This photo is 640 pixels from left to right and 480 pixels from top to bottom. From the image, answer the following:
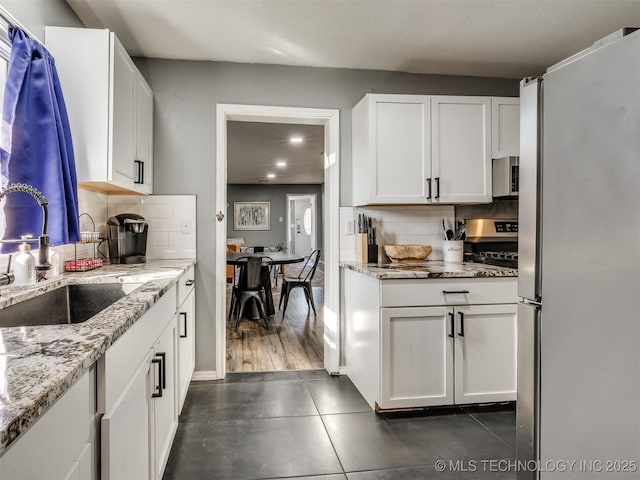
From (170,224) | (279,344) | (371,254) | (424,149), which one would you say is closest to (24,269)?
(170,224)

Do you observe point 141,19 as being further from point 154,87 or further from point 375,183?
point 375,183

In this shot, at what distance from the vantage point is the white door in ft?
37.9

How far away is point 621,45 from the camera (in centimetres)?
81

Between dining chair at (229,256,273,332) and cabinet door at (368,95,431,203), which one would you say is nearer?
cabinet door at (368,95,431,203)

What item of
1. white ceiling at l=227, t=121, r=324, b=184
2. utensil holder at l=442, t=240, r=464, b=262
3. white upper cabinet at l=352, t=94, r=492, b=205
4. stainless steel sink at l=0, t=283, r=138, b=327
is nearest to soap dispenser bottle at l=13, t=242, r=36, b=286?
stainless steel sink at l=0, t=283, r=138, b=327

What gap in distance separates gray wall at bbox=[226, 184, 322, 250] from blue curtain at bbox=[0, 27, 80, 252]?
9459mm

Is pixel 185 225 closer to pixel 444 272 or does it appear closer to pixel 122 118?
pixel 122 118

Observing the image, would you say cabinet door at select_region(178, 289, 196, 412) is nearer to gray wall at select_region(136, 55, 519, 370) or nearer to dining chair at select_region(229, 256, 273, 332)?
gray wall at select_region(136, 55, 519, 370)

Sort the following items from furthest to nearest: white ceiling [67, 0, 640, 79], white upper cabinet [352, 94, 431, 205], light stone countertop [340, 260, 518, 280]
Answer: white upper cabinet [352, 94, 431, 205] < light stone countertop [340, 260, 518, 280] < white ceiling [67, 0, 640, 79]

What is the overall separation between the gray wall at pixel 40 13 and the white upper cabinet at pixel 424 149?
1.77 meters

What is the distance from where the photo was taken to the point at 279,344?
3.88 m

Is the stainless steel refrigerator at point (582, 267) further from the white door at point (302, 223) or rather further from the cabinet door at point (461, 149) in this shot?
the white door at point (302, 223)

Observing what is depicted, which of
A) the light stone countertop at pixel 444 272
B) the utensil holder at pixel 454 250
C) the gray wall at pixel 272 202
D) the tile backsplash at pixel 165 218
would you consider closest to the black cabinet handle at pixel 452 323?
the light stone countertop at pixel 444 272

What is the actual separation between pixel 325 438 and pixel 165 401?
88cm
